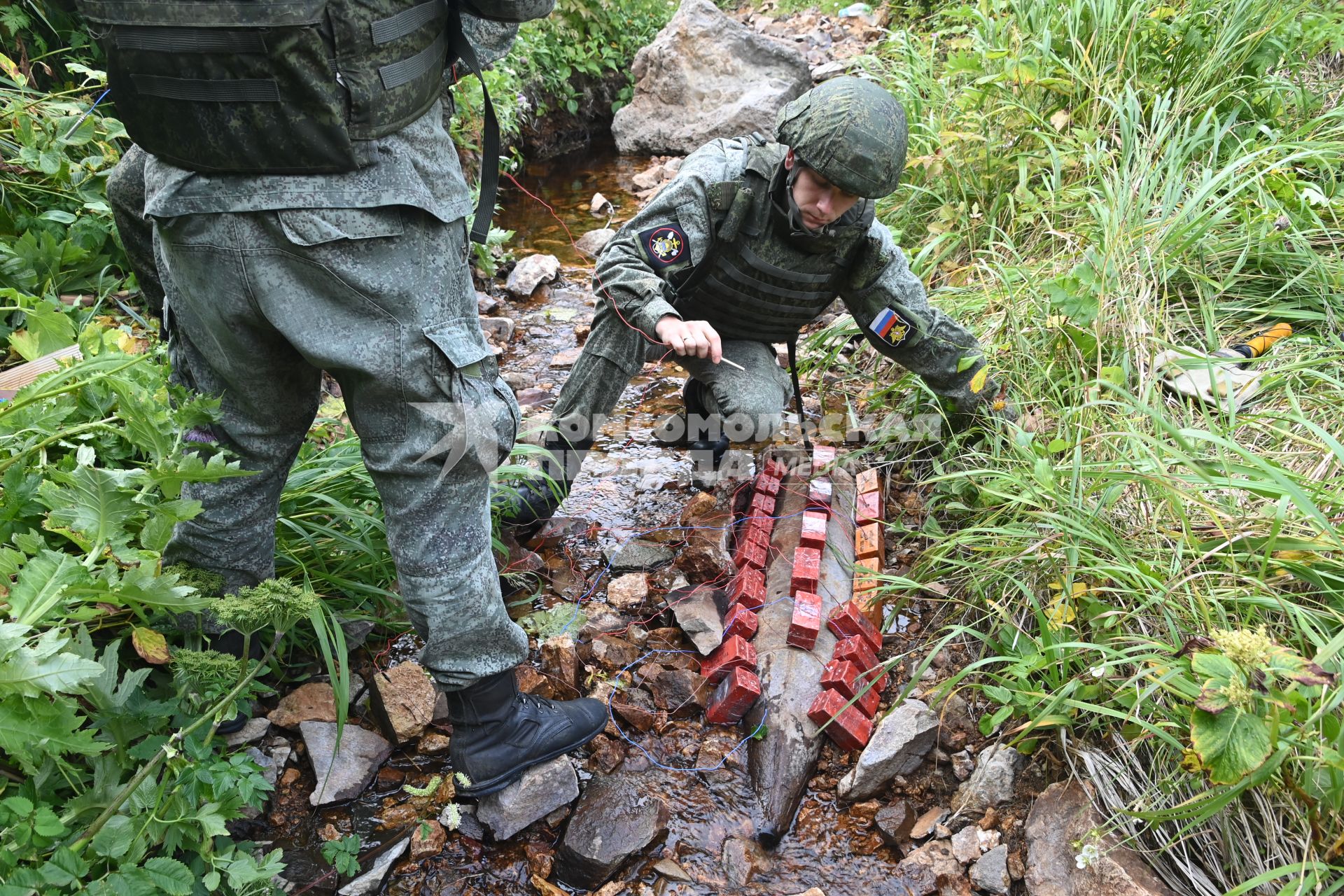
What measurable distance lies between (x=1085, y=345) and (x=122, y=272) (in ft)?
11.2

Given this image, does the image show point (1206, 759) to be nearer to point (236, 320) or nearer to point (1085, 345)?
point (1085, 345)

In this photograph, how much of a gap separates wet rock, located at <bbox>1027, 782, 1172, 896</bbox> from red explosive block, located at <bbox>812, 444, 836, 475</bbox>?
→ 1373mm

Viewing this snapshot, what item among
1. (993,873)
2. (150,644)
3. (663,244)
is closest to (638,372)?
(663,244)

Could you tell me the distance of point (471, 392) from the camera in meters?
1.77

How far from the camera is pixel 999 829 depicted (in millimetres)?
2066

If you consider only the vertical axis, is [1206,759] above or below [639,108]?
above

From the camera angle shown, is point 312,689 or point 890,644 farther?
point 890,644

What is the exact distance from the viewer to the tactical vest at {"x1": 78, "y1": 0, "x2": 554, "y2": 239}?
1.37m

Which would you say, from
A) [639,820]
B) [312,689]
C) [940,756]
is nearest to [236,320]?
[312,689]

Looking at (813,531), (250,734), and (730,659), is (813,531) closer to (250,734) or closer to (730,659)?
(730,659)

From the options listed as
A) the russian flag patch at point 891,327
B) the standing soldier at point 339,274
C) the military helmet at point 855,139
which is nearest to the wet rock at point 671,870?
the standing soldier at point 339,274

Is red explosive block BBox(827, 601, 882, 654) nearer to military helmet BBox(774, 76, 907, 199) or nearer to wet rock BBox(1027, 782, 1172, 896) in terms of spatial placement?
wet rock BBox(1027, 782, 1172, 896)

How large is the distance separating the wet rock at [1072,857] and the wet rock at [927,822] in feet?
0.68

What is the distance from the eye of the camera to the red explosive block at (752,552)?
278 centimetres
